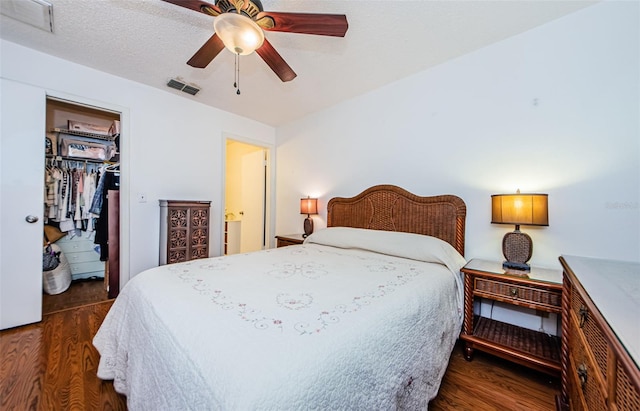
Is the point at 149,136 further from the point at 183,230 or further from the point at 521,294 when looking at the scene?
the point at 521,294

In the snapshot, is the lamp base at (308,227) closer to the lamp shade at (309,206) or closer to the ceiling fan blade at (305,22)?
the lamp shade at (309,206)

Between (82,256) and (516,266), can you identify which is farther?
(82,256)

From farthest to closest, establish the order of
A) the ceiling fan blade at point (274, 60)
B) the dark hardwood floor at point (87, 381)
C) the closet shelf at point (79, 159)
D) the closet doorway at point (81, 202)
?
the closet shelf at point (79, 159)
the closet doorway at point (81, 202)
the ceiling fan blade at point (274, 60)
the dark hardwood floor at point (87, 381)

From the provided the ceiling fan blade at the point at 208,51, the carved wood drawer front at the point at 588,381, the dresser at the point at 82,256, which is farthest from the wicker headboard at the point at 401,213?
the dresser at the point at 82,256

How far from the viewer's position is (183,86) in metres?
2.86

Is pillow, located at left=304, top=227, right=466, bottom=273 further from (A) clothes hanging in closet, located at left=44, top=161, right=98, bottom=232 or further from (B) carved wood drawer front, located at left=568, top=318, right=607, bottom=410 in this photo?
(A) clothes hanging in closet, located at left=44, top=161, right=98, bottom=232

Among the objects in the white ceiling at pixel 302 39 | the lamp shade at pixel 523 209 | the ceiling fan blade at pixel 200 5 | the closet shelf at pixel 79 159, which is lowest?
the lamp shade at pixel 523 209

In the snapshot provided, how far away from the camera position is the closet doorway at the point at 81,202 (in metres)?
2.92

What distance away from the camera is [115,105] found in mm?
2672

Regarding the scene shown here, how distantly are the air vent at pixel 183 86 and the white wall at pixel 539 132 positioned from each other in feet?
6.93

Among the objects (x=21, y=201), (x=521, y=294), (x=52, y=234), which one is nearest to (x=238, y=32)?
(x=521, y=294)

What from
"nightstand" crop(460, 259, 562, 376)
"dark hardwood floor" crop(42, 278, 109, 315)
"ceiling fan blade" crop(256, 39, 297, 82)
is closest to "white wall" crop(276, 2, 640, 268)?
"nightstand" crop(460, 259, 562, 376)

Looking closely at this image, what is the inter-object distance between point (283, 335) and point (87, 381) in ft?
5.45

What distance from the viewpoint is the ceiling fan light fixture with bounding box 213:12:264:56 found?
4.40 feet
